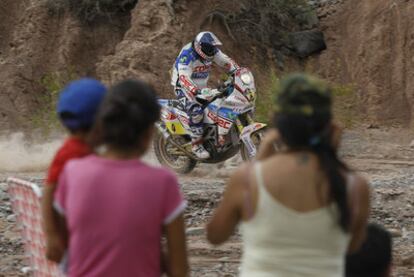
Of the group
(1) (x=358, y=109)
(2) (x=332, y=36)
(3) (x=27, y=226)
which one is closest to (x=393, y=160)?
(1) (x=358, y=109)

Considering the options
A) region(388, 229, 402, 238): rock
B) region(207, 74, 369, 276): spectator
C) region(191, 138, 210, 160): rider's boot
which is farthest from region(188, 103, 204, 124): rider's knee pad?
region(207, 74, 369, 276): spectator

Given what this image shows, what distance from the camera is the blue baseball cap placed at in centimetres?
388

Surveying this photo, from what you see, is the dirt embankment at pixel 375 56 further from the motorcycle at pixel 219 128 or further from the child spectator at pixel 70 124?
the child spectator at pixel 70 124

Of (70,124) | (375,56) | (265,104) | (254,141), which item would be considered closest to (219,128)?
(254,141)

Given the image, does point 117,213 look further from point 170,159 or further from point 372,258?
point 170,159

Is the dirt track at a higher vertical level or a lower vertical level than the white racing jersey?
lower

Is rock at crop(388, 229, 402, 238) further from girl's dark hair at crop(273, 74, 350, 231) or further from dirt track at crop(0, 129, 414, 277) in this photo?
girl's dark hair at crop(273, 74, 350, 231)

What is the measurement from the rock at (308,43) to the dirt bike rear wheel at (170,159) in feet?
32.2

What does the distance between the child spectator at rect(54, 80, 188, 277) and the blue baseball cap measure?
0.67ft

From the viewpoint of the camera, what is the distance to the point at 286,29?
915 inches

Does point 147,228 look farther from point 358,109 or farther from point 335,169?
point 358,109

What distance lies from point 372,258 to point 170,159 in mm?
9711

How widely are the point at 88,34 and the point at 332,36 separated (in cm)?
568

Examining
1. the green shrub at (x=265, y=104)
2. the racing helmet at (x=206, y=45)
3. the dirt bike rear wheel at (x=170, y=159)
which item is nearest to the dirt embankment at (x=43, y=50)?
the green shrub at (x=265, y=104)
